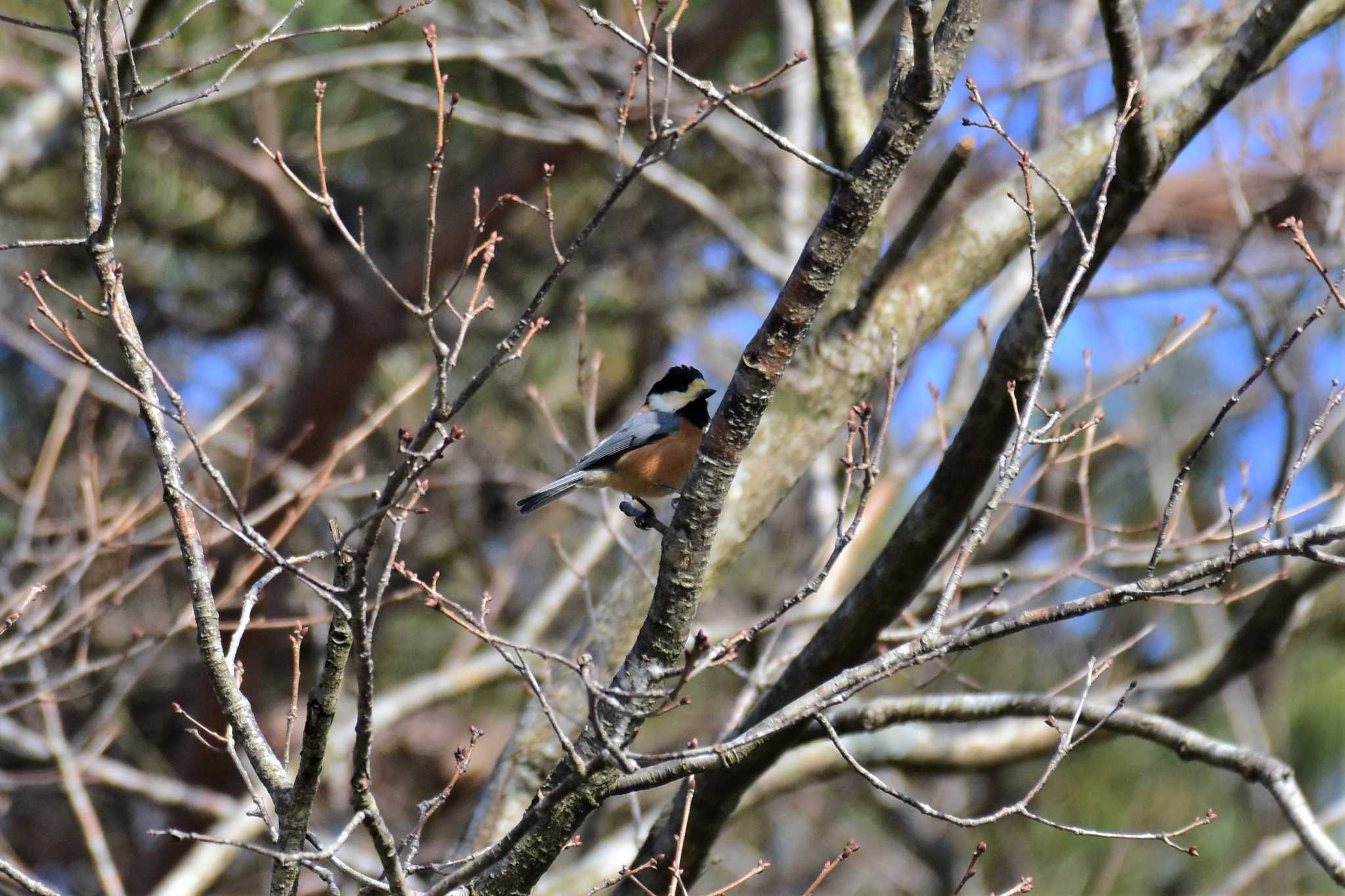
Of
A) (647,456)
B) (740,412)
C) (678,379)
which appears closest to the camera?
(740,412)

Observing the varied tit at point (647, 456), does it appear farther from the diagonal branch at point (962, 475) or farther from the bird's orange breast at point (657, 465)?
the diagonal branch at point (962, 475)

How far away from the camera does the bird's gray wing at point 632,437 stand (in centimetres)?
433

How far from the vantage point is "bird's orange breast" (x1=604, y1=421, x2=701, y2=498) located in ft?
14.4

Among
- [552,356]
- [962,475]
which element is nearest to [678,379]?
[962,475]

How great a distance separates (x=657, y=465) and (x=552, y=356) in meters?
4.52

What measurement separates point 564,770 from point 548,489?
1909 mm

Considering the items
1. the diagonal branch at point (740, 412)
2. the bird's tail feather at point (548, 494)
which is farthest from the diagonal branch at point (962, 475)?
the bird's tail feather at point (548, 494)

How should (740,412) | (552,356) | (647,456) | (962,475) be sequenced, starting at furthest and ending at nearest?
(552,356) → (647,456) → (962,475) → (740,412)

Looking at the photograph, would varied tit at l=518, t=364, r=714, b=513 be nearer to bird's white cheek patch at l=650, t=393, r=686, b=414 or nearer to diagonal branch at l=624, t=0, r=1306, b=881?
bird's white cheek patch at l=650, t=393, r=686, b=414

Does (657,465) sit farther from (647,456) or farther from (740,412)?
(740,412)

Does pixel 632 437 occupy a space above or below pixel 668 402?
below

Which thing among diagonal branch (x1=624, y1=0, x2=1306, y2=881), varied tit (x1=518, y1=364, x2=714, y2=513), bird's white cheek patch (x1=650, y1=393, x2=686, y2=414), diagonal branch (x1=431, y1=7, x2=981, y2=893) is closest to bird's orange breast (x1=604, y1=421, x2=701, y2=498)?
varied tit (x1=518, y1=364, x2=714, y2=513)

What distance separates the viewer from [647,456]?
14.4 feet

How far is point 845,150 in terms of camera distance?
12.3 ft
